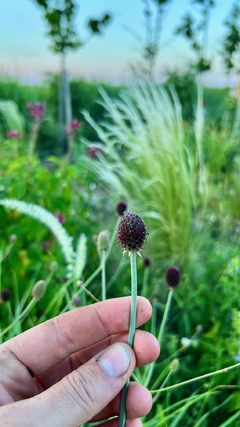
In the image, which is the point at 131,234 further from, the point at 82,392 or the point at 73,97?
the point at 73,97

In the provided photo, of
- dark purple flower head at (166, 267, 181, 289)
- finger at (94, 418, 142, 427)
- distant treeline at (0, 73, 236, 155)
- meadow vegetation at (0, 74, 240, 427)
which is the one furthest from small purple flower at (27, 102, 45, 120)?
distant treeline at (0, 73, 236, 155)

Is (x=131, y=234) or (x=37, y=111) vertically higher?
(x=37, y=111)

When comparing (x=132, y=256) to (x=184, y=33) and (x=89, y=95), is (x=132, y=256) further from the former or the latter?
(x=89, y=95)

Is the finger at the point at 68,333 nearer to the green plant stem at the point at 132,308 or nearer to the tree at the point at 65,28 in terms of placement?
the green plant stem at the point at 132,308

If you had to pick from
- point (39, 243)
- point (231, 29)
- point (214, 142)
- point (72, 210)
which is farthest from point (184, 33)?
point (39, 243)

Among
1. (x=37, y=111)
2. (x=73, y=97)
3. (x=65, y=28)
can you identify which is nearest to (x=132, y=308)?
(x=37, y=111)
